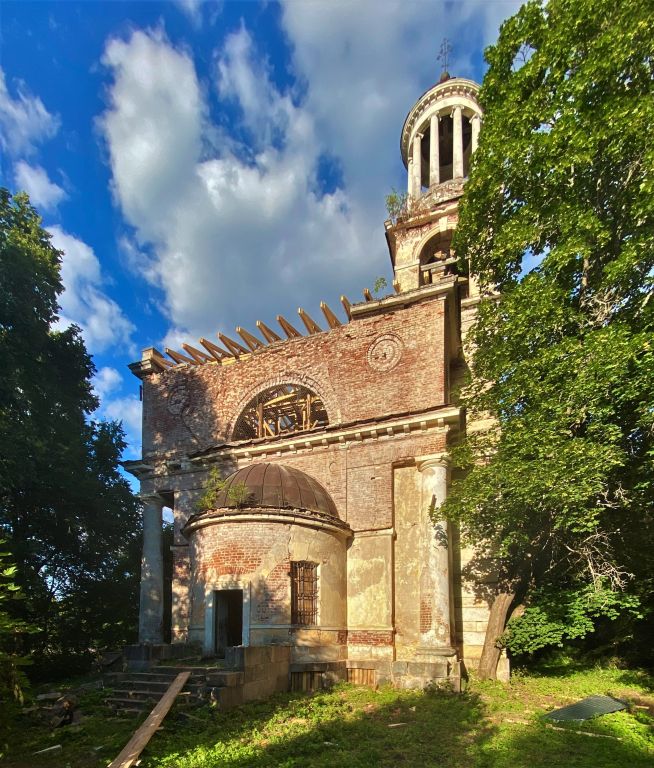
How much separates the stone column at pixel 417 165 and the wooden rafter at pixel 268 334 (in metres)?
8.75

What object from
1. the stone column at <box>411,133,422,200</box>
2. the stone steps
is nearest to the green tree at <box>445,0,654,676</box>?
the stone steps

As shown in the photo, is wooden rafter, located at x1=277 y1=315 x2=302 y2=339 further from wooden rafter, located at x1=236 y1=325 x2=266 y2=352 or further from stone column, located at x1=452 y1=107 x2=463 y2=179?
stone column, located at x1=452 y1=107 x2=463 y2=179

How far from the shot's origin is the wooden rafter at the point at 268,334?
17141mm

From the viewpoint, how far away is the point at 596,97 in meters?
10.4

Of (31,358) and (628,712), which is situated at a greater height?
(31,358)

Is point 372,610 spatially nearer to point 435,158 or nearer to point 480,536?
point 480,536

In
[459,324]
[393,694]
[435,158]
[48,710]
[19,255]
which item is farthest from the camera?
[435,158]

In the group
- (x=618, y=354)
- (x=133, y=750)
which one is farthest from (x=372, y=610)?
(x=618, y=354)

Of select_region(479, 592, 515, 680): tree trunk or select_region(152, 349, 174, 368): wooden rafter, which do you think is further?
select_region(152, 349, 174, 368): wooden rafter

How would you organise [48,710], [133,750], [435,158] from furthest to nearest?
[435,158] → [48,710] → [133,750]

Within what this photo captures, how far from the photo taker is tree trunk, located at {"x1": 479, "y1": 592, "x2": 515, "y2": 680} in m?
12.3

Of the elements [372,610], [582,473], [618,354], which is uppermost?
[618,354]

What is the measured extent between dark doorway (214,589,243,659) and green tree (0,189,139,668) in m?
7.73

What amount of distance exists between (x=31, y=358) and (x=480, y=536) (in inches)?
672
